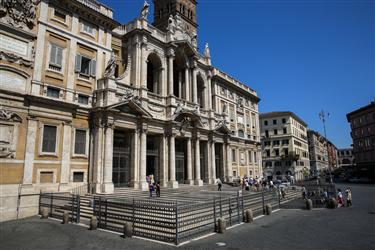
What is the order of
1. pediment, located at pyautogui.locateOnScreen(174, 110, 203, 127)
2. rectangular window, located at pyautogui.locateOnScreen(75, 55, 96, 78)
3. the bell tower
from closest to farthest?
rectangular window, located at pyautogui.locateOnScreen(75, 55, 96, 78) → pediment, located at pyautogui.locateOnScreen(174, 110, 203, 127) → the bell tower

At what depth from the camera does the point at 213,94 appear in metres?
38.4

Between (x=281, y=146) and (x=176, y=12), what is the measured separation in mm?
45103

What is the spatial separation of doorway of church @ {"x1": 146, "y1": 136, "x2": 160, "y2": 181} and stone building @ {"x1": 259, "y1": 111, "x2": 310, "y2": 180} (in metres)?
47.0

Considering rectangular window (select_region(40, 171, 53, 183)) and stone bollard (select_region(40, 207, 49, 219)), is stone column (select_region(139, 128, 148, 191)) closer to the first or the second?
rectangular window (select_region(40, 171, 53, 183))

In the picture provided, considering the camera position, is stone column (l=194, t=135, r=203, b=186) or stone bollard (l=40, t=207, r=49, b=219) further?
stone column (l=194, t=135, r=203, b=186)

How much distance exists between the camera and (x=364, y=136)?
2359 inches

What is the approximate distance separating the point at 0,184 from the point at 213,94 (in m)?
28.6

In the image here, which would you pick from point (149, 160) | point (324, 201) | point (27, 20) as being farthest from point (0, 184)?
point (324, 201)

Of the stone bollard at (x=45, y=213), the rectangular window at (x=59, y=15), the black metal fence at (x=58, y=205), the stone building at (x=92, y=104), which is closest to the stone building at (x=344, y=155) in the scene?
the stone building at (x=92, y=104)

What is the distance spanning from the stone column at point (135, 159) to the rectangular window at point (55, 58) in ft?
26.5

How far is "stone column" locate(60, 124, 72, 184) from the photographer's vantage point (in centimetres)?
1876

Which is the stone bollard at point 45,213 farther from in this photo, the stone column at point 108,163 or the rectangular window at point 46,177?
the stone column at point 108,163

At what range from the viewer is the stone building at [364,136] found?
57219 mm

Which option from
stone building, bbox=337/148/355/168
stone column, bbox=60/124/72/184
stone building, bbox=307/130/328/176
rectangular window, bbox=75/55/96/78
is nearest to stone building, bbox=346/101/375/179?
stone building, bbox=307/130/328/176
